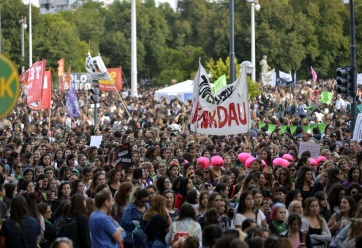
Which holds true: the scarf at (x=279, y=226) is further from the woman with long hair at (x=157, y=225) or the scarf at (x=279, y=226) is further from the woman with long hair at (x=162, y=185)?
the woman with long hair at (x=162, y=185)

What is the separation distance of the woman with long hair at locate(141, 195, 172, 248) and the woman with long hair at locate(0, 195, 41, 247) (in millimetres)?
1176

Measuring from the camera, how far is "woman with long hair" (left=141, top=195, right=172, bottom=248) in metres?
12.8

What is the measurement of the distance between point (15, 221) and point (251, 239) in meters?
3.02

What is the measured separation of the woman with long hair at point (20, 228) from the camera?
1187 cm

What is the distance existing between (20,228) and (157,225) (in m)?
1.50

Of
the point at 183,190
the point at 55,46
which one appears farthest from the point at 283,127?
the point at 55,46

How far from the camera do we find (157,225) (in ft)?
42.1

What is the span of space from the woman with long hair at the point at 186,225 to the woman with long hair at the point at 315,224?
1.25m

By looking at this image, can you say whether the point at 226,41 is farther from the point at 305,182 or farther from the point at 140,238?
the point at 140,238

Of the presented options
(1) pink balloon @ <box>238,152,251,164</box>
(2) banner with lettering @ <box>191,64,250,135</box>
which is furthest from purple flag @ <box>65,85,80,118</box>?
(1) pink balloon @ <box>238,152,251,164</box>

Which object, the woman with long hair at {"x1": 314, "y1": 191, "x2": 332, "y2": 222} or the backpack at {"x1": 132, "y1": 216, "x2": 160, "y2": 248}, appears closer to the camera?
the backpack at {"x1": 132, "y1": 216, "x2": 160, "y2": 248}

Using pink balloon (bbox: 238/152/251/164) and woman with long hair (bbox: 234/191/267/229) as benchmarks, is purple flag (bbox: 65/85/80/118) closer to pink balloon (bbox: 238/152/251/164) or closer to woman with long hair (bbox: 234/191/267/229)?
pink balloon (bbox: 238/152/251/164)

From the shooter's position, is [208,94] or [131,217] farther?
[208,94]

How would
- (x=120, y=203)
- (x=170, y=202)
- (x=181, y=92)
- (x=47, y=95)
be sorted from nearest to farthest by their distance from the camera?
(x=170, y=202) → (x=120, y=203) → (x=47, y=95) → (x=181, y=92)
